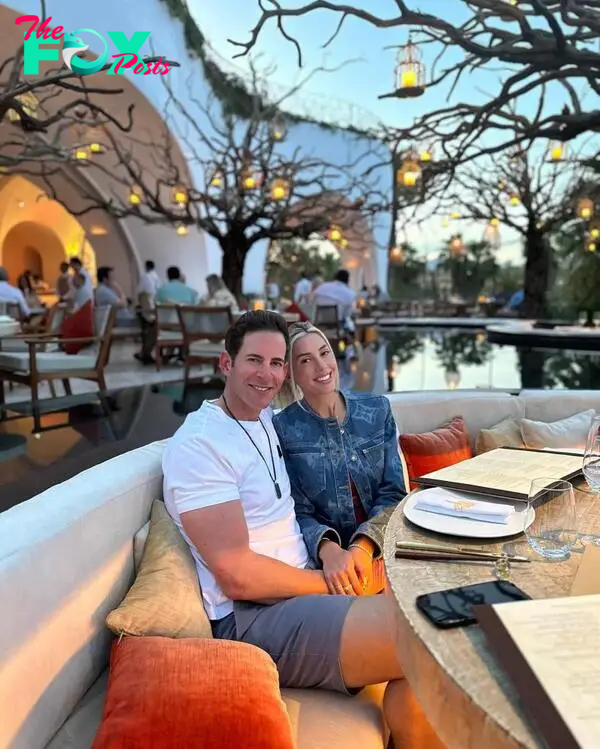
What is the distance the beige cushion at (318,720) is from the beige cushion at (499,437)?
1385mm

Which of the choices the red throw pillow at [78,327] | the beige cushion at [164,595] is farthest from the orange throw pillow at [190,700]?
the red throw pillow at [78,327]

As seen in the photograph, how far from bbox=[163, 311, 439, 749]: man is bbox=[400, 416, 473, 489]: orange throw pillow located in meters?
0.87

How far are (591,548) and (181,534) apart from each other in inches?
38.5

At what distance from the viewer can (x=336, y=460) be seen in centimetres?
200

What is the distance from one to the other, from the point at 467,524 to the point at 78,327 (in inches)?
205

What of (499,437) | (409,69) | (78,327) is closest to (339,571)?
(499,437)

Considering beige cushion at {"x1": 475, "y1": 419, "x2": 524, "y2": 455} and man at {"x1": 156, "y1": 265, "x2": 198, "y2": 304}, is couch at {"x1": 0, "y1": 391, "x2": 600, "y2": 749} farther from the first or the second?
man at {"x1": 156, "y1": 265, "x2": 198, "y2": 304}

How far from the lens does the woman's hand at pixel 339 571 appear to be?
172 cm

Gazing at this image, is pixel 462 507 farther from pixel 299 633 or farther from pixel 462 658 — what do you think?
pixel 462 658

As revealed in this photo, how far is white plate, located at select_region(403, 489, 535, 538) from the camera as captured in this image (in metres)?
1.33

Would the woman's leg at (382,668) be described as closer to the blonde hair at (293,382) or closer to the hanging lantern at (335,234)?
the blonde hair at (293,382)

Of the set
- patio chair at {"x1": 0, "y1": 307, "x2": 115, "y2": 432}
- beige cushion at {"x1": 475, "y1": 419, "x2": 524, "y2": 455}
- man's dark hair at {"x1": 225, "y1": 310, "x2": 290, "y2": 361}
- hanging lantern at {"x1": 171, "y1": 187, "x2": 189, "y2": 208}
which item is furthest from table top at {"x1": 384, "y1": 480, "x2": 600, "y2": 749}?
hanging lantern at {"x1": 171, "y1": 187, "x2": 189, "y2": 208}

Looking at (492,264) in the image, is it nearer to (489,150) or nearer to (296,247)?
(296,247)

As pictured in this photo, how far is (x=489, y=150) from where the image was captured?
20.3 ft
